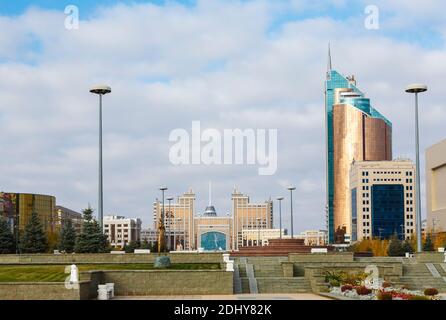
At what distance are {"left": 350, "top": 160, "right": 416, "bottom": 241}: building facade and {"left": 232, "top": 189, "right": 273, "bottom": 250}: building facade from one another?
39.6m

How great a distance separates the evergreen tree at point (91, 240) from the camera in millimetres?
40781

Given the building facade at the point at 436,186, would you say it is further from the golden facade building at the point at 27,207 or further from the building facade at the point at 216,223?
the building facade at the point at 216,223

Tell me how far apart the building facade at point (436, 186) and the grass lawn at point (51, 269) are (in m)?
71.0

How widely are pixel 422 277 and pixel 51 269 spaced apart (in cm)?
1683

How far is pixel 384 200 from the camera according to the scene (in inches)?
6176

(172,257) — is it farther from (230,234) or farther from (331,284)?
(230,234)

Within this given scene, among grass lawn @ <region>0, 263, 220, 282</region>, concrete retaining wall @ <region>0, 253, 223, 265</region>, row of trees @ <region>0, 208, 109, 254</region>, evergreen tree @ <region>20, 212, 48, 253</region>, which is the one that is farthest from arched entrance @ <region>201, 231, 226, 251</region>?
grass lawn @ <region>0, 263, 220, 282</region>

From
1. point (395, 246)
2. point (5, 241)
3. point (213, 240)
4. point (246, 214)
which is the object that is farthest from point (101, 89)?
point (246, 214)

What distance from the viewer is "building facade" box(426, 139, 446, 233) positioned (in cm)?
9875

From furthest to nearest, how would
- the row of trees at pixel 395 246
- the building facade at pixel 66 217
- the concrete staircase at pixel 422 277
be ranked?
the building facade at pixel 66 217 → the row of trees at pixel 395 246 → the concrete staircase at pixel 422 277

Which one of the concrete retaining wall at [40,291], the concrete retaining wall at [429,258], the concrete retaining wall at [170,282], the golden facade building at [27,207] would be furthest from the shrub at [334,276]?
the golden facade building at [27,207]

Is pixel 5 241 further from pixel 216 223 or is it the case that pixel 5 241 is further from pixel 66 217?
pixel 216 223

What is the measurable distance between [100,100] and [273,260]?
40.3 feet
